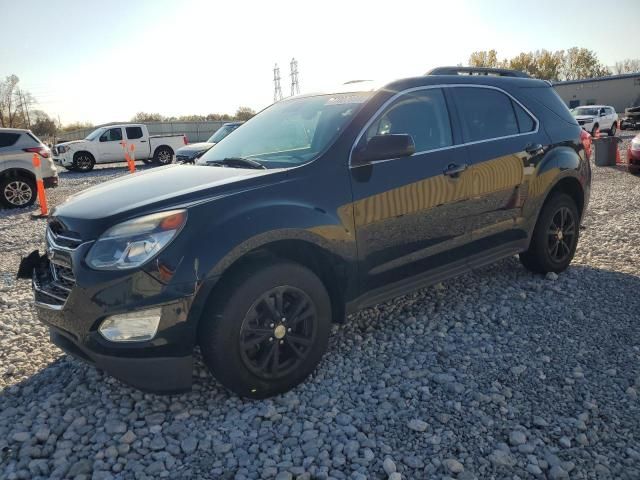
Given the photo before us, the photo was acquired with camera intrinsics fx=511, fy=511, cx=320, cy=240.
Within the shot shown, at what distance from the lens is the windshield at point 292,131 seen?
3324 millimetres

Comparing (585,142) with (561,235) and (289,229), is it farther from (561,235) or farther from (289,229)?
(289,229)

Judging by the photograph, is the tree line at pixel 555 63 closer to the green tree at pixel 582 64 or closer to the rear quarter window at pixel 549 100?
the green tree at pixel 582 64

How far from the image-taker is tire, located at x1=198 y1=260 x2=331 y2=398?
269 centimetres

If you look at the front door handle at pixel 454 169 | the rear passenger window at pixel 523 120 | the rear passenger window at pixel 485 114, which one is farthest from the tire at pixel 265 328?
the rear passenger window at pixel 523 120

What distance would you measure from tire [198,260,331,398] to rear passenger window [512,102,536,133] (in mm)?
2519

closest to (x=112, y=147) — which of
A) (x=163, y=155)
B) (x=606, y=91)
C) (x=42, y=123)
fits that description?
(x=163, y=155)

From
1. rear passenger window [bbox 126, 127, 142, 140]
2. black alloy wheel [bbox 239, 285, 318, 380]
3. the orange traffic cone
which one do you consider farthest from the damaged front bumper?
rear passenger window [bbox 126, 127, 142, 140]

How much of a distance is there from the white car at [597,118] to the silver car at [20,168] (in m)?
22.4

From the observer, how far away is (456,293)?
4.57 m

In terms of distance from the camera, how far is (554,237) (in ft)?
15.5

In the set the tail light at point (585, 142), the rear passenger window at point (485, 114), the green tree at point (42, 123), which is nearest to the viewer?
the rear passenger window at point (485, 114)

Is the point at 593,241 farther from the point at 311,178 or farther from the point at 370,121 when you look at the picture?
the point at 311,178

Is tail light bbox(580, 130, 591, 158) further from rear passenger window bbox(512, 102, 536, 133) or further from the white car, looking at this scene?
the white car

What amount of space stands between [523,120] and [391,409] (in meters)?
2.88
